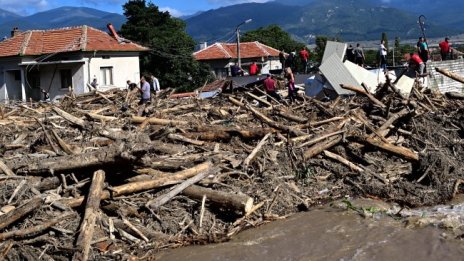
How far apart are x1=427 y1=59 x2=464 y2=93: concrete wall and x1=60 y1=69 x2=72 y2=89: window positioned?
73.5ft

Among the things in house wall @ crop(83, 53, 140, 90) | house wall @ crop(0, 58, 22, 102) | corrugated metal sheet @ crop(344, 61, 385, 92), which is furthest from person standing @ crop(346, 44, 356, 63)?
house wall @ crop(0, 58, 22, 102)

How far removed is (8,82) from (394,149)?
3089 cm

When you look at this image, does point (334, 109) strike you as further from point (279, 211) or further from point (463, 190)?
point (279, 211)

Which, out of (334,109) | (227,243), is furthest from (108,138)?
(334,109)

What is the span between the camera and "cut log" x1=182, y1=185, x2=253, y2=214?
8734mm

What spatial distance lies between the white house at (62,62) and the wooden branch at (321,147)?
24253mm

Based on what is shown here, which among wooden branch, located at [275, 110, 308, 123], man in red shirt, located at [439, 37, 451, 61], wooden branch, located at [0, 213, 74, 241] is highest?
man in red shirt, located at [439, 37, 451, 61]

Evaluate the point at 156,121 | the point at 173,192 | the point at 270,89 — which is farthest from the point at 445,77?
the point at 173,192

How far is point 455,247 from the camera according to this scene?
25.7ft

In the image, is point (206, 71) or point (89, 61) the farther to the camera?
point (206, 71)

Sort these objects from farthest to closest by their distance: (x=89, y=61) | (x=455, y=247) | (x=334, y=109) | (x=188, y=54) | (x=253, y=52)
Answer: (x=253, y=52) → (x=188, y=54) → (x=89, y=61) → (x=334, y=109) → (x=455, y=247)

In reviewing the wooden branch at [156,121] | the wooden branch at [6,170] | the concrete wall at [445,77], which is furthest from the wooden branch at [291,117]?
the concrete wall at [445,77]

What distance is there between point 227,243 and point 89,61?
92.6 ft

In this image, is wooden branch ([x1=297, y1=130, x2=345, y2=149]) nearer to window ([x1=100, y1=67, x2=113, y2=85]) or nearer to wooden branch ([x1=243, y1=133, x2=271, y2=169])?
wooden branch ([x1=243, y1=133, x2=271, y2=169])
